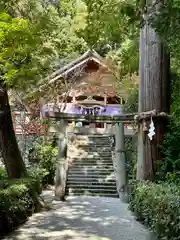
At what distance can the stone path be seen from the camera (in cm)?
617

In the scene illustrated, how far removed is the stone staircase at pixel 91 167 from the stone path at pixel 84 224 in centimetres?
231

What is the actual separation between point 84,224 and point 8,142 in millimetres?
2593

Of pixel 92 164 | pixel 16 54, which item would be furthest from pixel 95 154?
pixel 16 54

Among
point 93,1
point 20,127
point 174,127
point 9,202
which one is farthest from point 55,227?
point 20,127

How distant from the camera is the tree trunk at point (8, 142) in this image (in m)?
7.83

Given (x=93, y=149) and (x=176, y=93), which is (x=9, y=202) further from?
(x=93, y=149)

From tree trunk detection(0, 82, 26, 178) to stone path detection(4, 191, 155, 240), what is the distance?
48.1 inches

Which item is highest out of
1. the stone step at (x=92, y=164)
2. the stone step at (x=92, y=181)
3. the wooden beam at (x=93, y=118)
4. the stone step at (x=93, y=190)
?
the wooden beam at (x=93, y=118)

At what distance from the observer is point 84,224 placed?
714 cm

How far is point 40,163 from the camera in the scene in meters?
13.8

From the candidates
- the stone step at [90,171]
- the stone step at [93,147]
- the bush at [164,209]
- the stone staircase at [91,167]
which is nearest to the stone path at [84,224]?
the bush at [164,209]

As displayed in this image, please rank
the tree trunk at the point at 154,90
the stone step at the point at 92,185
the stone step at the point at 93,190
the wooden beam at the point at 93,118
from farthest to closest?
the stone step at the point at 92,185 → the stone step at the point at 93,190 → the wooden beam at the point at 93,118 → the tree trunk at the point at 154,90

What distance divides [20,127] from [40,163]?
304 centimetres

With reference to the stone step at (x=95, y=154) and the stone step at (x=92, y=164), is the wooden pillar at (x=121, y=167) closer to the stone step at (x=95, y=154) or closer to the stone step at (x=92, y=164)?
the stone step at (x=92, y=164)
